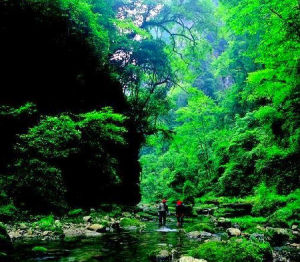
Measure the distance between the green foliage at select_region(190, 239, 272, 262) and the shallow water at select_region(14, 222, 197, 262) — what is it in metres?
1.26

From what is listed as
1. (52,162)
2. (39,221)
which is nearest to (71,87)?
(52,162)

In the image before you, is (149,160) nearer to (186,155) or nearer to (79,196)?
(186,155)

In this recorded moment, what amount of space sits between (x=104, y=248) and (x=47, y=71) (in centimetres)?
998

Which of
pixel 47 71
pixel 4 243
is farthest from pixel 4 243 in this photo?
pixel 47 71

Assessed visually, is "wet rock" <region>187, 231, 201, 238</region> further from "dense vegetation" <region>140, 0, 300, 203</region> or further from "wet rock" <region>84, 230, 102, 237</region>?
"dense vegetation" <region>140, 0, 300, 203</region>

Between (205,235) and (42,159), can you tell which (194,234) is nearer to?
(205,235)

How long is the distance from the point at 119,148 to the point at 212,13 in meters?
15.3

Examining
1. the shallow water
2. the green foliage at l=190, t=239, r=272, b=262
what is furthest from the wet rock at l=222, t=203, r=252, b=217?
the green foliage at l=190, t=239, r=272, b=262

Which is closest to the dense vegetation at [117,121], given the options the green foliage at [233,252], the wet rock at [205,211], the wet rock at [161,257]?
the green foliage at [233,252]

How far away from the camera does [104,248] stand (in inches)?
292

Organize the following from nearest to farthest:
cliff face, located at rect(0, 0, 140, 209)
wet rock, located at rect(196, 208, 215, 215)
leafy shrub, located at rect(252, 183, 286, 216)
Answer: cliff face, located at rect(0, 0, 140, 209)
leafy shrub, located at rect(252, 183, 286, 216)
wet rock, located at rect(196, 208, 215, 215)

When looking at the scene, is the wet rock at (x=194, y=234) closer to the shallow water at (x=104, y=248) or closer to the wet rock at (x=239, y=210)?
the shallow water at (x=104, y=248)

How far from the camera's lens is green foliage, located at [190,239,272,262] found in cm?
552

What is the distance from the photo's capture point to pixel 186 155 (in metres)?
33.7
